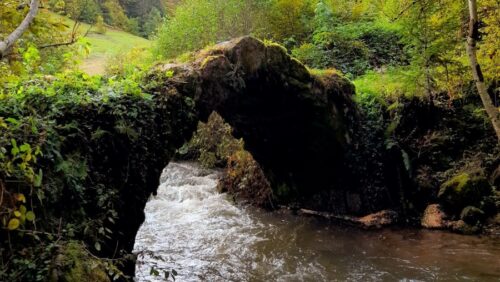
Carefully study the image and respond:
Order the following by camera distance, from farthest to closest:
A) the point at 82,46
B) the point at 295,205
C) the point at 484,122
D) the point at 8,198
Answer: the point at 295,205
the point at 484,122
the point at 8,198
the point at 82,46

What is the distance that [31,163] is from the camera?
4246 mm

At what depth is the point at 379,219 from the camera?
35.2 feet

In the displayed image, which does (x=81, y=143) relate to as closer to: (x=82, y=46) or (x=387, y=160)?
(x=82, y=46)

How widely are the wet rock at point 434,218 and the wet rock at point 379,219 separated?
685mm

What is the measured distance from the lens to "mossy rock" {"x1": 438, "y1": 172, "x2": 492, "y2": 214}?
32.7ft

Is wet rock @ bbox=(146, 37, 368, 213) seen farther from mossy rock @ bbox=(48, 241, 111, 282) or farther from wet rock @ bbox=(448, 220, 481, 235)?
mossy rock @ bbox=(48, 241, 111, 282)

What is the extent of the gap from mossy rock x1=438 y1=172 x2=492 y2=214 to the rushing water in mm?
975

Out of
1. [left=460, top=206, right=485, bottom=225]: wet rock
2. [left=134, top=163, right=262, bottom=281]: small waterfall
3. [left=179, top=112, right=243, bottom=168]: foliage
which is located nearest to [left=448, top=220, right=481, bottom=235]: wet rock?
[left=460, top=206, right=485, bottom=225]: wet rock

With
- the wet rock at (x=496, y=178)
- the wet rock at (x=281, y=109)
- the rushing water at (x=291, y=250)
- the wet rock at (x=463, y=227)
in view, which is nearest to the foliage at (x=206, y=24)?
the wet rock at (x=281, y=109)

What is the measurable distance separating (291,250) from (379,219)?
2.91 m

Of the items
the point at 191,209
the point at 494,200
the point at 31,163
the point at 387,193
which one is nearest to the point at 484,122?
the point at 494,200

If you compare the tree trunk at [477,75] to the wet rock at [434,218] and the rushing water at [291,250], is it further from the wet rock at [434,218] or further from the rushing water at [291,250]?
the wet rock at [434,218]

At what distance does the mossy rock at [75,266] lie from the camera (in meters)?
3.57

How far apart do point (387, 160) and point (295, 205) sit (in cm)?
278
